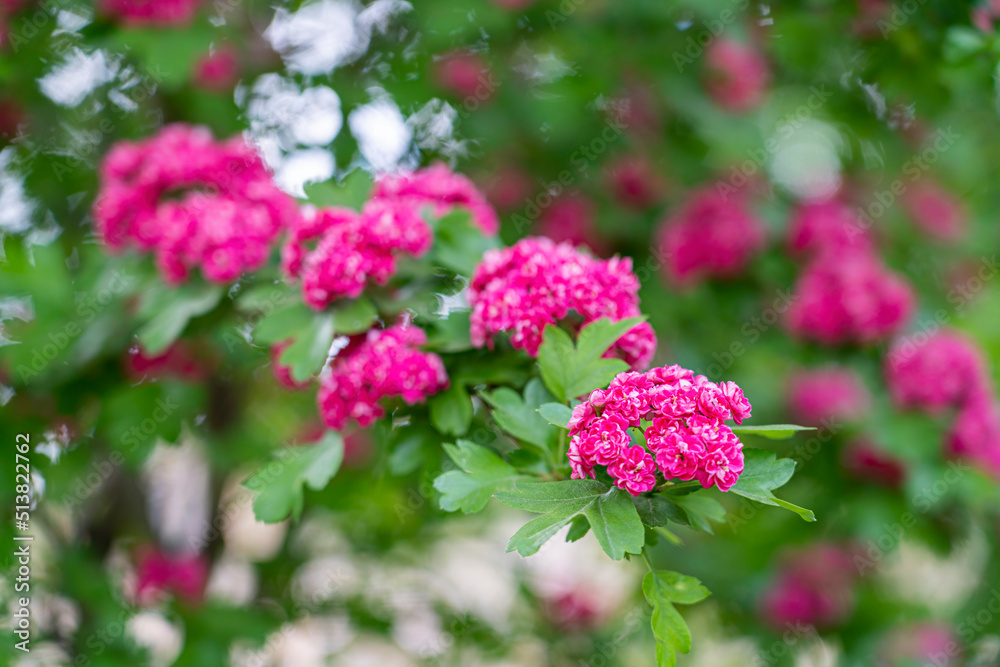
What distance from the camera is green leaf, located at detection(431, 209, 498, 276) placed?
6.32 feet

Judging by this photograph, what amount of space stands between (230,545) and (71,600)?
1293 mm

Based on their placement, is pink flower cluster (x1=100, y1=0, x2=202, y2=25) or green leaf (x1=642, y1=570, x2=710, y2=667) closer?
green leaf (x1=642, y1=570, x2=710, y2=667)

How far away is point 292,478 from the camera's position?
1.75 m

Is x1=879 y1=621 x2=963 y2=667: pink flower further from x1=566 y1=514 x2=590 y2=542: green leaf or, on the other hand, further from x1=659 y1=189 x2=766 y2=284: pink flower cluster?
x1=566 y1=514 x2=590 y2=542: green leaf

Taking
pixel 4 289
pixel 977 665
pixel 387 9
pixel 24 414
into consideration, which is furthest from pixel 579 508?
pixel 977 665

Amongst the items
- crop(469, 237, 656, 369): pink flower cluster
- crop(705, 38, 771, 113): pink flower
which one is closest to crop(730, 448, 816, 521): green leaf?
crop(469, 237, 656, 369): pink flower cluster

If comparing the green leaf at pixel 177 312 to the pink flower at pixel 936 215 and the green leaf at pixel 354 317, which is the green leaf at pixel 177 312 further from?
the pink flower at pixel 936 215

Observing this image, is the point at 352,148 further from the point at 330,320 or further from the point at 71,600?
the point at 71,600

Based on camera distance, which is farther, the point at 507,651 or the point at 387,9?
the point at 507,651

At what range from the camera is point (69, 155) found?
3.34m

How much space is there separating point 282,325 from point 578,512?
0.92 meters

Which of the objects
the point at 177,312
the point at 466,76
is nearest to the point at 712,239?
the point at 466,76

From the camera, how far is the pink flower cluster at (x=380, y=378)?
172 cm

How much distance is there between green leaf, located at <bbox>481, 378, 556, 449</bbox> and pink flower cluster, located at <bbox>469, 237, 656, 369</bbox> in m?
0.14
